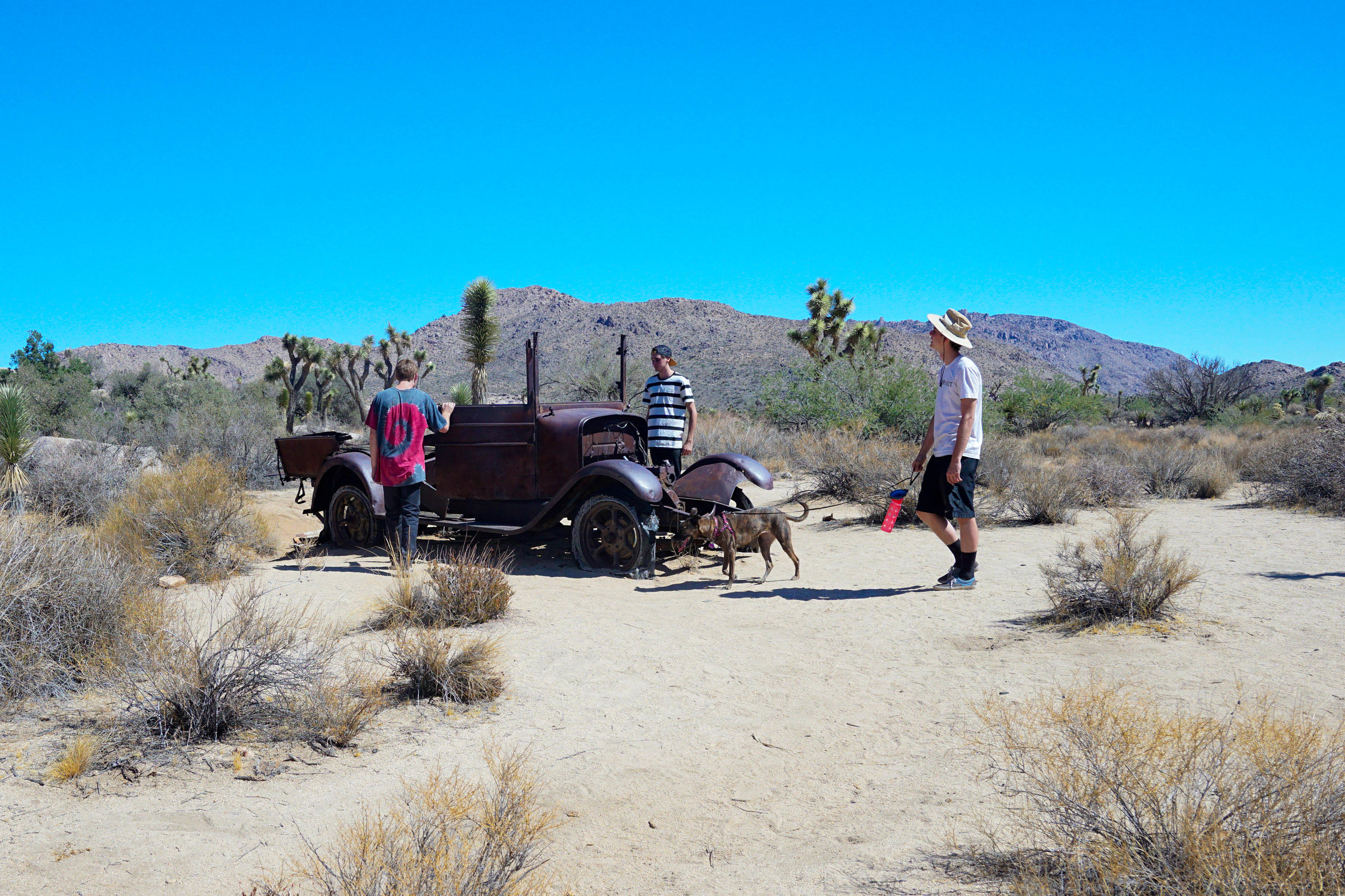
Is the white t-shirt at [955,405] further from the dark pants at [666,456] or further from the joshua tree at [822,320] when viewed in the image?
the joshua tree at [822,320]

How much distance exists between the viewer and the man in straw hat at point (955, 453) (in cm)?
634

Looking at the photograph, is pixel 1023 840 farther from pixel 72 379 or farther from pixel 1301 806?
pixel 72 379

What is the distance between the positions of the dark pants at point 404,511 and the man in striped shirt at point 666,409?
225 centimetres

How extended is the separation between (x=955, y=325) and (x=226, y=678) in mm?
5546

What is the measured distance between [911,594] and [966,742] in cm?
305

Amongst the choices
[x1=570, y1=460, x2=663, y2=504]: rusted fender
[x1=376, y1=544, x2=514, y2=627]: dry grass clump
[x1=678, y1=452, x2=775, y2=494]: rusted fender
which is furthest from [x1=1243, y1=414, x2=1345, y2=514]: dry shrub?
[x1=376, y1=544, x2=514, y2=627]: dry grass clump

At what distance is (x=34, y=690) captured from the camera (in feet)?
13.3

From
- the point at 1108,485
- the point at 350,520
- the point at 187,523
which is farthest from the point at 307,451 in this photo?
the point at 1108,485

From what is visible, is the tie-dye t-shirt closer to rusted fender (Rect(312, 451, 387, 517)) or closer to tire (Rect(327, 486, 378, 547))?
rusted fender (Rect(312, 451, 387, 517))

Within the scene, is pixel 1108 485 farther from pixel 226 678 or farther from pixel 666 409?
pixel 226 678

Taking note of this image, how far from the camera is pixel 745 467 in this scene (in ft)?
26.7

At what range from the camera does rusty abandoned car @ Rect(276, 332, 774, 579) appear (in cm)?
762

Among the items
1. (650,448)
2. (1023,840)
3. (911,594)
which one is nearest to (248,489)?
(650,448)

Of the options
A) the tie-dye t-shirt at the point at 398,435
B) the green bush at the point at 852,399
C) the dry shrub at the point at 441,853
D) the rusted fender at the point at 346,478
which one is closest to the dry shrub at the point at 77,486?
the rusted fender at the point at 346,478
